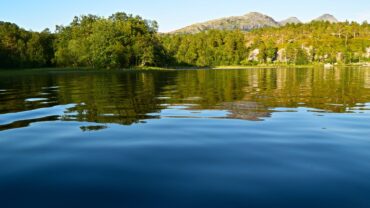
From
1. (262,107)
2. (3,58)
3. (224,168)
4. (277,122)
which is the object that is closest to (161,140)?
(224,168)

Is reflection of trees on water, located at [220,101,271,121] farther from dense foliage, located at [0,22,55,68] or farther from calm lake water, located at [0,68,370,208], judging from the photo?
dense foliage, located at [0,22,55,68]

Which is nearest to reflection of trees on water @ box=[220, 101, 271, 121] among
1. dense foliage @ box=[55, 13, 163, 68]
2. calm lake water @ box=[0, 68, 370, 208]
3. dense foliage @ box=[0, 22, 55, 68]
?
calm lake water @ box=[0, 68, 370, 208]

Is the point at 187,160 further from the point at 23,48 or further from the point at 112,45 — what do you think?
the point at 23,48

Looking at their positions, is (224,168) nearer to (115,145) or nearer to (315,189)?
(315,189)

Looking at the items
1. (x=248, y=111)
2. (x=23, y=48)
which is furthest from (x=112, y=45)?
(x=248, y=111)

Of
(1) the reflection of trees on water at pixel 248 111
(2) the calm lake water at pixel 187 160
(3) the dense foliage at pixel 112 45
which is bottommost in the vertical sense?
(1) the reflection of trees on water at pixel 248 111

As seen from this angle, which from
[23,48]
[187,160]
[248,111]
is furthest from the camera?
[23,48]

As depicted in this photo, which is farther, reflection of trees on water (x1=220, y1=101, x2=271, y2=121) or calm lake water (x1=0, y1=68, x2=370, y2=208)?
reflection of trees on water (x1=220, y1=101, x2=271, y2=121)

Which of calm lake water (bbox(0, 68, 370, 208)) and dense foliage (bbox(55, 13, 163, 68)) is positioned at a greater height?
dense foliage (bbox(55, 13, 163, 68))

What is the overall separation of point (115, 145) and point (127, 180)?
3370mm

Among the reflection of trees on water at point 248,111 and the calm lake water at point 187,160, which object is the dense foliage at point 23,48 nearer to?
the reflection of trees on water at point 248,111

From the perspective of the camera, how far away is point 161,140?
11.3m

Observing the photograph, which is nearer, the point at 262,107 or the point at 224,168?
the point at 224,168

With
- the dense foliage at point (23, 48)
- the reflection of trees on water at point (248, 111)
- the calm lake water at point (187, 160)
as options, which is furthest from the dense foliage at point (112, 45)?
the calm lake water at point (187, 160)
